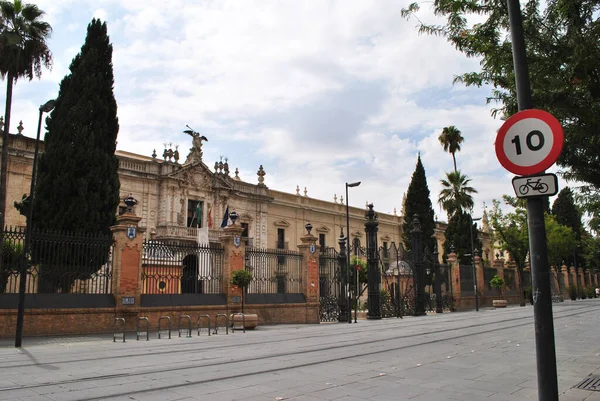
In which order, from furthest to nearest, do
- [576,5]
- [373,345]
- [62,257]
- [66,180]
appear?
[66,180], [62,257], [373,345], [576,5]

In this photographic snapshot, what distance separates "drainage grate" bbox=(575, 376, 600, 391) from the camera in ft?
23.6

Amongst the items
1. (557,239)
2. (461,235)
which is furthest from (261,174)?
(557,239)

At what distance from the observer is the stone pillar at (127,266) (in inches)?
667

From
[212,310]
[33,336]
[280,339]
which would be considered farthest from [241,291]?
[33,336]

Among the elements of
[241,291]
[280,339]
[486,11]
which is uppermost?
[486,11]

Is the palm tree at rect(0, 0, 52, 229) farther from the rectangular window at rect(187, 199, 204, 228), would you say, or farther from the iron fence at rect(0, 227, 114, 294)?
the rectangular window at rect(187, 199, 204, 228)

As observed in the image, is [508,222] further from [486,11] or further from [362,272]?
[486,11]

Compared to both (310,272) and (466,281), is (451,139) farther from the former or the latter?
(310,272)

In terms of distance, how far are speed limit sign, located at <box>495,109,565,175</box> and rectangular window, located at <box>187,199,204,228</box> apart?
37898 millimetres

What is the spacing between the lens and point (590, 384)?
7.48 metres

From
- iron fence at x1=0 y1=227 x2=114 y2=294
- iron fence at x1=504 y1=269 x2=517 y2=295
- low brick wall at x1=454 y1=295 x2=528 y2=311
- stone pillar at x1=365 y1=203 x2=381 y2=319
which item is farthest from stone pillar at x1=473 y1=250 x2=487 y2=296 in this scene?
iron fence at x1=0 y1=227 x2=114 y2=294

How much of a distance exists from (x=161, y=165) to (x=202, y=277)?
22.6 m

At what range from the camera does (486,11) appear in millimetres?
8844

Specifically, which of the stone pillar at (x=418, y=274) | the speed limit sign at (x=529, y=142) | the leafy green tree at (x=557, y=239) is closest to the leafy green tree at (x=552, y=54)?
the speed limit sign at (x=529, y=142)
